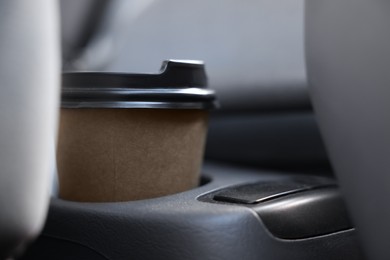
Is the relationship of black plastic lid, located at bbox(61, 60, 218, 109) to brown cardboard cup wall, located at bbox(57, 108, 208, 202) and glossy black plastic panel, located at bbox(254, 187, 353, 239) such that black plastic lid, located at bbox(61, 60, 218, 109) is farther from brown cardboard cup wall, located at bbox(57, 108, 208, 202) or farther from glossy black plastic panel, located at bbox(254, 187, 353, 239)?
glossy black plastic panel, located at bbox(254, 187, 353, 239)

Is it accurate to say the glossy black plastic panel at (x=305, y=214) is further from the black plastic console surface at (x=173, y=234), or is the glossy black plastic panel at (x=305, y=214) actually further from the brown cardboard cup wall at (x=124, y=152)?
the brown cardboard cup wall at (x=124, y=152)

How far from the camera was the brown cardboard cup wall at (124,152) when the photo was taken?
30.8 inches

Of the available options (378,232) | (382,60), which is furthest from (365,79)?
(378,232)

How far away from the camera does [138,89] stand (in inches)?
30.2

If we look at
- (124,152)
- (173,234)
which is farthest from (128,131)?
(173,234)

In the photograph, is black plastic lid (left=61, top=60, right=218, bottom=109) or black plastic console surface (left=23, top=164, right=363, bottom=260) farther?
black plastic lid (left=61, top=60, right=218, bottom=109)

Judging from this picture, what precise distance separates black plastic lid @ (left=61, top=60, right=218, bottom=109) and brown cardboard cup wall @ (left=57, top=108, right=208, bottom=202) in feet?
0.05

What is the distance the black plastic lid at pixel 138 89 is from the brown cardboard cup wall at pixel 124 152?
0.02 meters

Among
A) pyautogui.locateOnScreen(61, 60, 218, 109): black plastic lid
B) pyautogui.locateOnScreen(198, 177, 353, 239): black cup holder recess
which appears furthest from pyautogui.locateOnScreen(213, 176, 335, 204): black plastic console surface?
pyautogui.locateOnScreen(61, 60, 218, 109): black plastic lid

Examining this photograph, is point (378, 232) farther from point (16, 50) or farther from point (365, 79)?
point (16, 50)

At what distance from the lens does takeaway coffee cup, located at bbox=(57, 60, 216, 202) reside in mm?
776

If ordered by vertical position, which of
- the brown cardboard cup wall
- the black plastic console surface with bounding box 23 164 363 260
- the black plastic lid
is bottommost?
the black plastic console surface with bounding box 23 164 363 260

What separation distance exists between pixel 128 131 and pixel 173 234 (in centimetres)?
18

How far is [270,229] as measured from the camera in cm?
69
